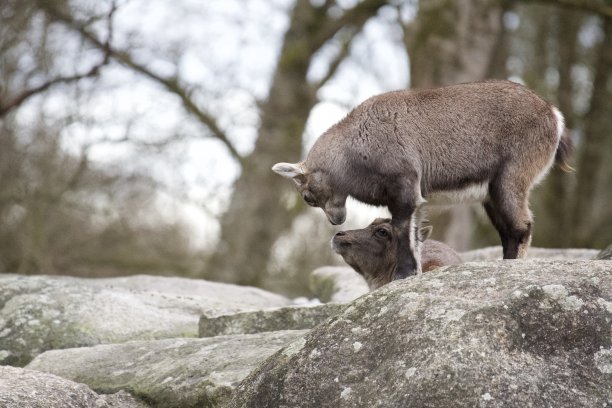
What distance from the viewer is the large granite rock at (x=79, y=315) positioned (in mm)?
7656

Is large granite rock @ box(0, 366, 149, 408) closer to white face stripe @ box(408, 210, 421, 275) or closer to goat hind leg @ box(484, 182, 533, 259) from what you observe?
white face stripe @ box(408, 210, 421, 275)

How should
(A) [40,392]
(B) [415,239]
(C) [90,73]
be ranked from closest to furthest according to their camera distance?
(A) [40,392]
(B) [415,239]
(C) [90,73]

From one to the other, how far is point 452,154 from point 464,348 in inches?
126

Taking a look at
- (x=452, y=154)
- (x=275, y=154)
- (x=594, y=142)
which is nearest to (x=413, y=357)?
(x=452, y=154)

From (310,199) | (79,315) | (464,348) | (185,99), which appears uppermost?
(185,99)

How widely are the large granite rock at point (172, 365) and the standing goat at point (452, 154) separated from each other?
1690 millimetres

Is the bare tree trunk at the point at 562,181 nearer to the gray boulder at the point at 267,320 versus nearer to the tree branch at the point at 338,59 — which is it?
the tree branch at the point at 338,59

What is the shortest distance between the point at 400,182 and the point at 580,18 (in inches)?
805

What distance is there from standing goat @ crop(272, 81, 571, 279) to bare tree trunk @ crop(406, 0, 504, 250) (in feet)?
25.9

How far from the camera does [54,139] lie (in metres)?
17.4

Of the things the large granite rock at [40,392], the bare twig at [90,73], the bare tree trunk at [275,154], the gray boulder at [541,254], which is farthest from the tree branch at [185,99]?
the large granite rock at [40,392]

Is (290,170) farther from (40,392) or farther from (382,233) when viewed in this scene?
(40,392)

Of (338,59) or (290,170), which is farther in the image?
(338,59)

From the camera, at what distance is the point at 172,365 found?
6.15 meters
